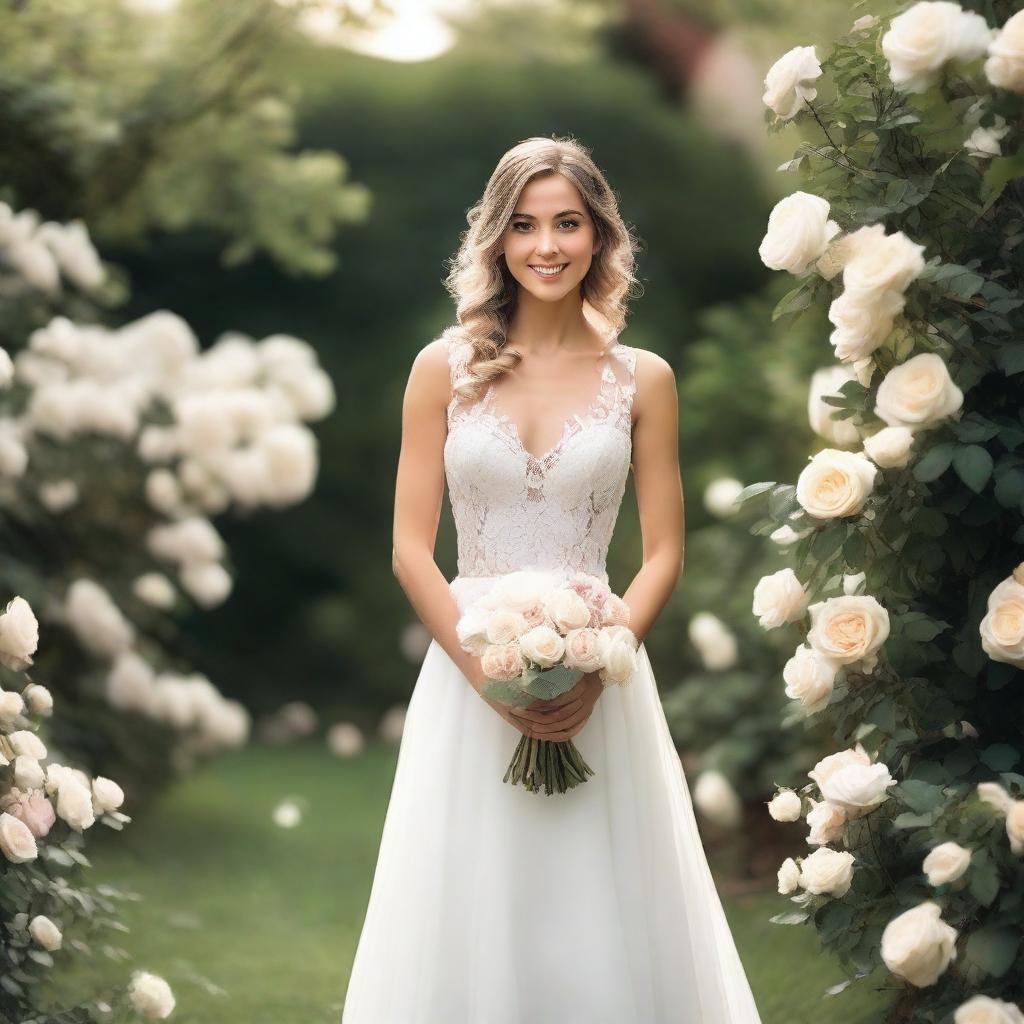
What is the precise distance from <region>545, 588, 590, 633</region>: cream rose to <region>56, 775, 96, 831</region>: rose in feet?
3.79

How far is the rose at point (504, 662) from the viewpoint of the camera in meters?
3.10

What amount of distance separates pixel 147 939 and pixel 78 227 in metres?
2.56

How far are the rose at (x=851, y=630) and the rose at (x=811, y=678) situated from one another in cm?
4

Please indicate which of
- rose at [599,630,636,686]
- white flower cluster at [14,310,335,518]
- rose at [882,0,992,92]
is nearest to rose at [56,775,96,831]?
rose at [599,630,636,686]

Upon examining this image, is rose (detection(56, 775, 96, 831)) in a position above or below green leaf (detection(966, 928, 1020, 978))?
above

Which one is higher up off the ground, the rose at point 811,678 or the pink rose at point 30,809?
the pink rose at point 30,809

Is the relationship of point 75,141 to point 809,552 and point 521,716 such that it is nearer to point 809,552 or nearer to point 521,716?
point 521,716

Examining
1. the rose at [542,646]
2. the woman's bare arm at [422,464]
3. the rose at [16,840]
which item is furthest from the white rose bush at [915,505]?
the rose at [16,840]

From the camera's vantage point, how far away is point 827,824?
2.98m

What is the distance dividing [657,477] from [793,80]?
3.34 ft

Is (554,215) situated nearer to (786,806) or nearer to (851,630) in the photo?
(851,630)

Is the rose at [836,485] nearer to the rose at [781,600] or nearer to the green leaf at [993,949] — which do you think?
the rose at [781,600]

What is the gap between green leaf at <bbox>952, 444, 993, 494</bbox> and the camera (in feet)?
8.39

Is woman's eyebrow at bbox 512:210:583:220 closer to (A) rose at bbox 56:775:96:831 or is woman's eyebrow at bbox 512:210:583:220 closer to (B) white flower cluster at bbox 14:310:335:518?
(A) rose at bbox 56:775:96:831
